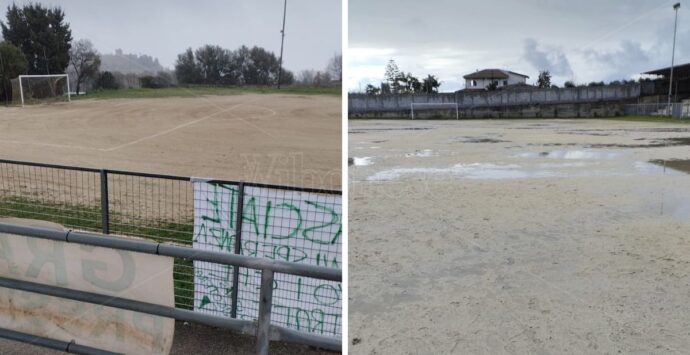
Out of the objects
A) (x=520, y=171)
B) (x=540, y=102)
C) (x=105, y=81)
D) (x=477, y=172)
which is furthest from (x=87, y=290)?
(x=540, y=102)

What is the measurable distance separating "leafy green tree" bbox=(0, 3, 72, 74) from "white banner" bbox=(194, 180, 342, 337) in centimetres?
612

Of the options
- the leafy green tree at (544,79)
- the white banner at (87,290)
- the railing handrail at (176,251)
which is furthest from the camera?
the leafy green tree at (544,79)

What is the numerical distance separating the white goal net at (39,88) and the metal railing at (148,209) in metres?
1.84

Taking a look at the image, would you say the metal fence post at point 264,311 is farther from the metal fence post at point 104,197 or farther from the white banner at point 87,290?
the metal fence post at point 104,197

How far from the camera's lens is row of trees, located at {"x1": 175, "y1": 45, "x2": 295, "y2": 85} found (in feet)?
26.6

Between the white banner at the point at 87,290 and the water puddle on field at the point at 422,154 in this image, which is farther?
the water puddle on field at the point at 422,154

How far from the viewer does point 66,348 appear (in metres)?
2.30

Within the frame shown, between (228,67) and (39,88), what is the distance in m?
3.71

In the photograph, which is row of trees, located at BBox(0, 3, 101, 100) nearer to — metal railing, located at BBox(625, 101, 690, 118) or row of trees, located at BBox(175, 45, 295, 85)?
row of trees, located at BBox(175, 45, 295, 85)

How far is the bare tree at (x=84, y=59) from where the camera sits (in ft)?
26.7

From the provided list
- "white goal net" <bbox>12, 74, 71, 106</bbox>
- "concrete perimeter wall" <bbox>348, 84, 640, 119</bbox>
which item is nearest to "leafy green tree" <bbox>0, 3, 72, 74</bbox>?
"white goal net" <bbox>12, 74, 71, 106</bbox>

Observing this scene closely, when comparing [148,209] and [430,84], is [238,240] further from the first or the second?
[430,84]

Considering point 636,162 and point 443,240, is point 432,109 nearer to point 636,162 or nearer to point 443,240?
point 636,162

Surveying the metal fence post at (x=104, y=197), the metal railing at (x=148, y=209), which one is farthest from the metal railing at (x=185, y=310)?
the metal fence post at (x=104, y=197)
